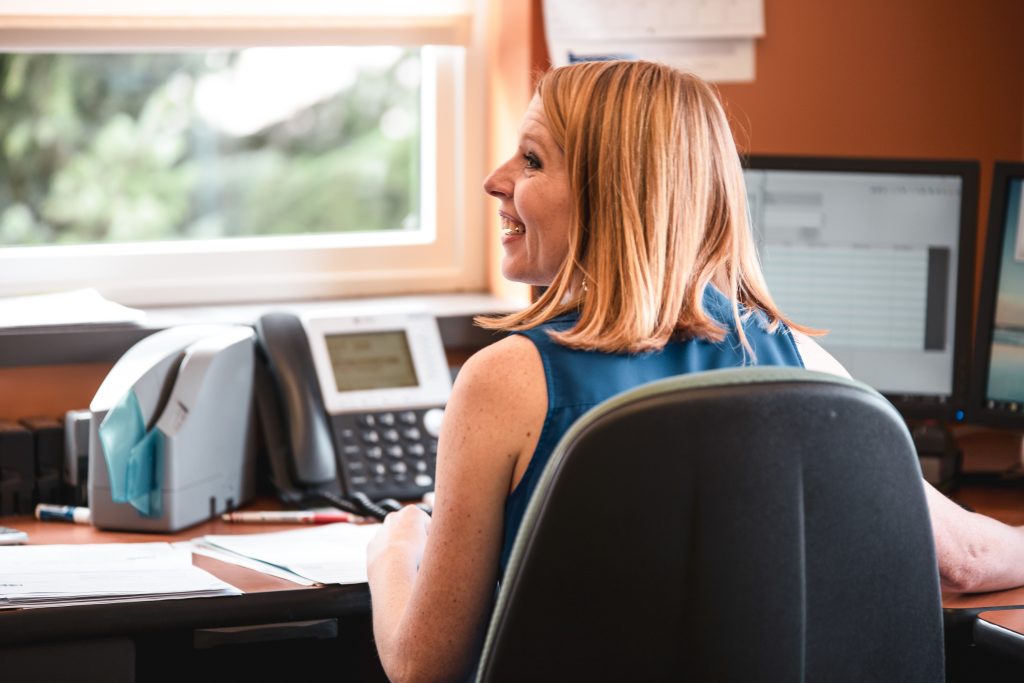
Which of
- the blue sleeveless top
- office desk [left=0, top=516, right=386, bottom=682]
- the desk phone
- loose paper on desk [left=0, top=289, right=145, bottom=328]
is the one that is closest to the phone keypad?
the desk phone

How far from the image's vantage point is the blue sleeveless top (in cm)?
115

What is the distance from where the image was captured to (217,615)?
1.45 metres

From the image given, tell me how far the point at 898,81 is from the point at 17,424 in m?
1.63

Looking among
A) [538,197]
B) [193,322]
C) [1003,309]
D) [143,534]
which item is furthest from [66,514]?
[1003,309]

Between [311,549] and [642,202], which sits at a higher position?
[642,202]

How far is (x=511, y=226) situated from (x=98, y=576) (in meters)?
0.62

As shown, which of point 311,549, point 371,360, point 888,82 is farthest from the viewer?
point 888,82

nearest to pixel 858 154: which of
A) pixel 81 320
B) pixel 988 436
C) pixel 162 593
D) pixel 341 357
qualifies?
pixel 988 436

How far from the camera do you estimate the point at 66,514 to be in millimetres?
1804

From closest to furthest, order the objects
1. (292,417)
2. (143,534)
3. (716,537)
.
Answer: (716,537)
(143,534)
(292,417)

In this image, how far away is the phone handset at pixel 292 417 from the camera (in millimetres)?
1896

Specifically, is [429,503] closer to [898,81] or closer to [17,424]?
[17,424]

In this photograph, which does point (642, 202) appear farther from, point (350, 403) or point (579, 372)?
point (350, 403)

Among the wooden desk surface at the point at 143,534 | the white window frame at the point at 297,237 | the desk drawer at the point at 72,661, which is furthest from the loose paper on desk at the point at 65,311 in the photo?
the desk drawer at the point at 72,661
